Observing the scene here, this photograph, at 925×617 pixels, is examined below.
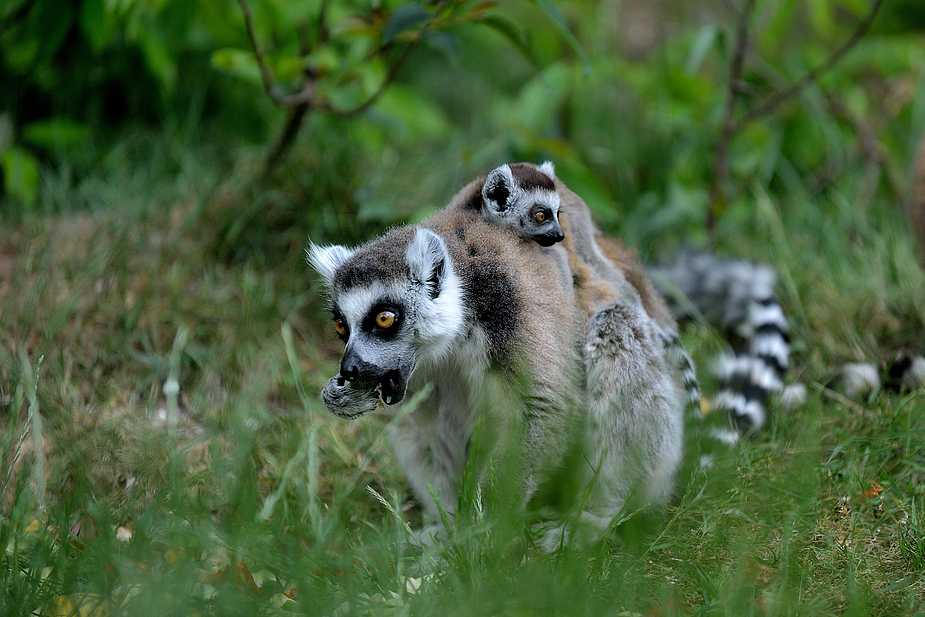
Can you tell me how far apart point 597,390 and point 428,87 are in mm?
4938

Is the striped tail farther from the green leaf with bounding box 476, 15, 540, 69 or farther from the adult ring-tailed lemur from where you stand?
the green leaf with bounding box 476, 15, 540, 69

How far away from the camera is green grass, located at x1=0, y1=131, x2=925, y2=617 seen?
6.57 ft

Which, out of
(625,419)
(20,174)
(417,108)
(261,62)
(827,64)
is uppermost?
(827,64)

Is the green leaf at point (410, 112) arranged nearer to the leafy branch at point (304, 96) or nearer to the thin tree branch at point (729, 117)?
the leafy branch at point (304, 96)

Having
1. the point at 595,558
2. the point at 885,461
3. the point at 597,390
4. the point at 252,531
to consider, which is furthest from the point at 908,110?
the point at 252,531

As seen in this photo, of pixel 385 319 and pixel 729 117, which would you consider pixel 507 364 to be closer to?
pixel 385 319

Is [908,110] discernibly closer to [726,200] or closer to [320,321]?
[726,200]

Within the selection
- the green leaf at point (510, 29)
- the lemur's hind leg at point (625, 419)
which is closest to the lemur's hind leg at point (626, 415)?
the lemur's hind leg at point (625, 419)

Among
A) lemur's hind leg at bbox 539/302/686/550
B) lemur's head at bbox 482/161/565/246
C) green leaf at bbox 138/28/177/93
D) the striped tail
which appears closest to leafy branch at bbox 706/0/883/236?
the striped tail

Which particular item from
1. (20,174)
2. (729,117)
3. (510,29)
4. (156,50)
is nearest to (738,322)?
(729,117)

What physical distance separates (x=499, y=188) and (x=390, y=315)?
779mm

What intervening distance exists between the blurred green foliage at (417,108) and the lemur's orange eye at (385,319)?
133cm

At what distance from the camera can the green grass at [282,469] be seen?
6.57 feet

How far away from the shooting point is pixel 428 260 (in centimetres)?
237
